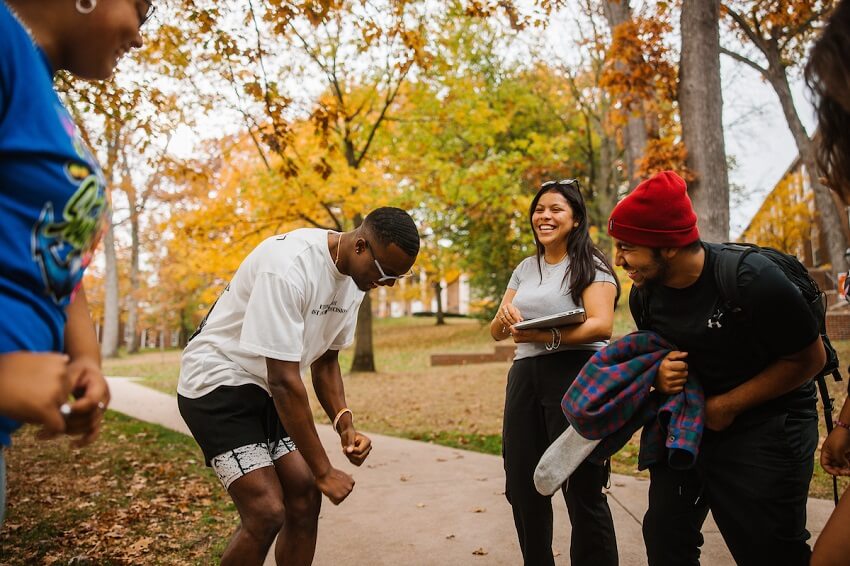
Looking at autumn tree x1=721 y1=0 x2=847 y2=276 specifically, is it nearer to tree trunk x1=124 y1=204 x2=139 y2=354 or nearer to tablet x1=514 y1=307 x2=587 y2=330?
tablet x1=514 y1=307 x2=587 y2=330

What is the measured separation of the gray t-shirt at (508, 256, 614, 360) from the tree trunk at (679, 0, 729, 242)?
4.75 m

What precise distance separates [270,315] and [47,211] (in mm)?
1502

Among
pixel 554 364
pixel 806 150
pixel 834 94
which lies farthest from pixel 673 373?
pixel 806 150

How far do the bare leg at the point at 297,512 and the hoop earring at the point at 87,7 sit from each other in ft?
6.94

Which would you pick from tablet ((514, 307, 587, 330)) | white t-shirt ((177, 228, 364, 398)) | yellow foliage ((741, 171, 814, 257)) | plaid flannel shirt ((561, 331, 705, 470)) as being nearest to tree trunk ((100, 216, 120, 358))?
→ yellow foliage ((741, 171, 814, 257))

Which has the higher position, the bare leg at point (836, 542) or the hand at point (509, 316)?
the hand at point (509, 316)

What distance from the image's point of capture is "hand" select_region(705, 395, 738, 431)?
2.61 meters

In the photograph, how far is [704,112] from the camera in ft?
26.2

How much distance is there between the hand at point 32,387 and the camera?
1.26m

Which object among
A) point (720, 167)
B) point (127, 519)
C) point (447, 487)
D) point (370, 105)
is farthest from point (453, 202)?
point (127, 519)

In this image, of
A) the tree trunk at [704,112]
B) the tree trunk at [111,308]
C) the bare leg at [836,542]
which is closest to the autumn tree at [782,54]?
the tree trunk at [704,112]

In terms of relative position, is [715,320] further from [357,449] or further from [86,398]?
[86,398]

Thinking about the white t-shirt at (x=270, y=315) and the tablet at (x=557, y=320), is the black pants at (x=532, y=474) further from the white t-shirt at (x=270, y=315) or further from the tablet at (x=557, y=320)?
the white t-shirt at (x=270, y=315)

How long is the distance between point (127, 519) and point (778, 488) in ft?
14.8
